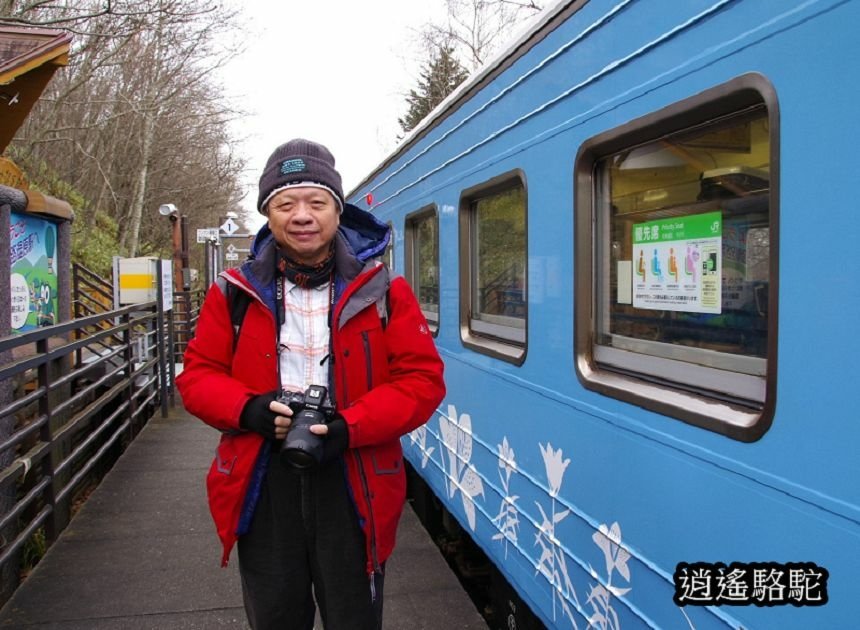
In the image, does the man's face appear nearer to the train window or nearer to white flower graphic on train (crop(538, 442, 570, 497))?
white flower graphic on train (crop(538, 442, 570, 497))

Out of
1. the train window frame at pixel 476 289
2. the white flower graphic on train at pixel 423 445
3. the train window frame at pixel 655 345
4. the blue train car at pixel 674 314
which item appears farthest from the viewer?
the white flower graphic on train at pixel 423 445

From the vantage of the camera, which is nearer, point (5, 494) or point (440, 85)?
point (5, 494)

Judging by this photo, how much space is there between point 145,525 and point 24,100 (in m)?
3.07

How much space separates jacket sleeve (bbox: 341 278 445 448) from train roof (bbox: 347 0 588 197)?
105 centimetres

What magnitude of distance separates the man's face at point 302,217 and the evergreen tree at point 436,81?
89.2ft

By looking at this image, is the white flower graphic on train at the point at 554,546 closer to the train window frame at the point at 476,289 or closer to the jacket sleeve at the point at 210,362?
the train window frame at the point at 476,289

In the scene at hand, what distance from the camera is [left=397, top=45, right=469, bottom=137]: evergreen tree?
2856cm

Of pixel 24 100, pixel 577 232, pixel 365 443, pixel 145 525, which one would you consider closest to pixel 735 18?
pixel 577 232

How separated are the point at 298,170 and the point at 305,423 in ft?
2.06

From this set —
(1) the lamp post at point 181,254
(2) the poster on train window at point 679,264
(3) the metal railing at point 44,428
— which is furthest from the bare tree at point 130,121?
(2) the poster on train window at point 679,264

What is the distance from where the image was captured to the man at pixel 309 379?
78.0 inches

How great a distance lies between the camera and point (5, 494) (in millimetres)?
3527

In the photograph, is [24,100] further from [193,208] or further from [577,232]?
[193,208]

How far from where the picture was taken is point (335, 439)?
73.6 inches
